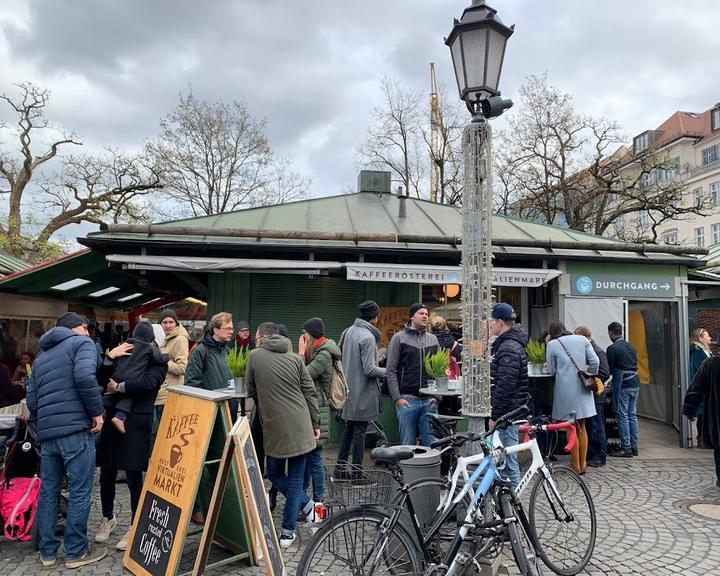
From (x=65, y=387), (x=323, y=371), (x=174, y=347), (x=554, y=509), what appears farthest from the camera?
(x=174, y=347)

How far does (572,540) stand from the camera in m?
3.79

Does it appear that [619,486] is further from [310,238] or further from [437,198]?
[437,198]

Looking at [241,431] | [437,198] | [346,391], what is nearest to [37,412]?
[241,431]

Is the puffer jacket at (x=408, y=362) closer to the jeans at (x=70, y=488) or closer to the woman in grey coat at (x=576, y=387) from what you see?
the woman in grey coat at (x=576, y=387)

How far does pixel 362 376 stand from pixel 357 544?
8.98ft

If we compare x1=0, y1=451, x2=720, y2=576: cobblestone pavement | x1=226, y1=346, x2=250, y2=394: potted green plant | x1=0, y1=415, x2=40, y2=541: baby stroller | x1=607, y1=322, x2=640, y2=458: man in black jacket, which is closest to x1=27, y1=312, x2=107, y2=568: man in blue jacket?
x1=0, y1=451, x2=720, y2=576: cobblestone pavement

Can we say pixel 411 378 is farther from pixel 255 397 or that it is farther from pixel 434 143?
pixel 434 143

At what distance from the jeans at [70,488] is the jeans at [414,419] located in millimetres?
3092

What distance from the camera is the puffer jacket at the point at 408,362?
575cm

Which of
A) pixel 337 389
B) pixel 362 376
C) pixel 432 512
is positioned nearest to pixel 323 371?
pixel 337 389

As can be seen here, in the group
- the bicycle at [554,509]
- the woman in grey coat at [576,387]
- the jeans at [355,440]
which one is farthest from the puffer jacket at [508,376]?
the woman in grey coat at [576,387]

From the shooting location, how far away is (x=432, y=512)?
11.4 ft

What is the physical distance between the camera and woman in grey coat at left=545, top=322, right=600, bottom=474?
645cm

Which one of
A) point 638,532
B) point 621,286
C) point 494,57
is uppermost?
point 494,57
